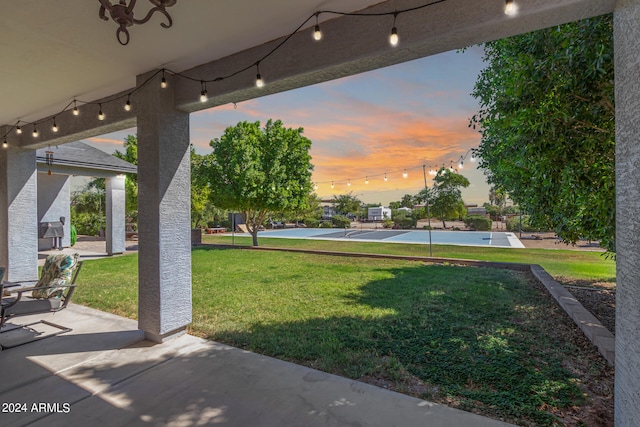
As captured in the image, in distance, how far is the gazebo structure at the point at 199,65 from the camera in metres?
1.80

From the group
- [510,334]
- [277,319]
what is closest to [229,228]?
[277,319]

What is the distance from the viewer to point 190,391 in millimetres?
2600

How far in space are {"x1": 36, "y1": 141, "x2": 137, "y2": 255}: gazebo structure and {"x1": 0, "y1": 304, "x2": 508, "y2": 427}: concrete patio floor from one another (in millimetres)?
8353

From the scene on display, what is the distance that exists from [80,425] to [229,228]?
26.3 m

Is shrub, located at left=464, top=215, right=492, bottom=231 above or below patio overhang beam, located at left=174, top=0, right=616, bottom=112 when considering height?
below

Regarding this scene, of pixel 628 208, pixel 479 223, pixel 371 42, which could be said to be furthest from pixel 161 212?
pixel 479 223

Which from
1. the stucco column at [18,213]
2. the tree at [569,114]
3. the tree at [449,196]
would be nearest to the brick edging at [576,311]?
the tree at [569,114]

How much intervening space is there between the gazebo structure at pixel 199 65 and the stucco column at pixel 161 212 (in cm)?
1

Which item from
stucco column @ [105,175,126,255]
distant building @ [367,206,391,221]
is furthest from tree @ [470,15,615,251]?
distant building @ [367,206,391,221]

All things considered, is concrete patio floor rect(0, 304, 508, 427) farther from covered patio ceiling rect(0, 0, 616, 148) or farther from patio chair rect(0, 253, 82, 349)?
covered patio ceiling rect(0, 0, 616, 148)

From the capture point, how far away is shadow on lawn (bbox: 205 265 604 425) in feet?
8.35

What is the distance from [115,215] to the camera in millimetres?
10898

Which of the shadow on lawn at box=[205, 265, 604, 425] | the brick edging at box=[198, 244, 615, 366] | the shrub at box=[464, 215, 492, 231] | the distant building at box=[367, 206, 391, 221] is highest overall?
the distant building at box=[367, 206, 391, 221]

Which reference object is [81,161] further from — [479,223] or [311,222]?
[479,223]
